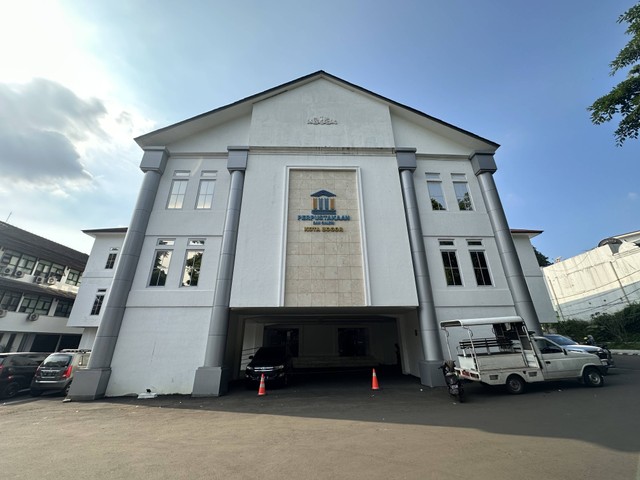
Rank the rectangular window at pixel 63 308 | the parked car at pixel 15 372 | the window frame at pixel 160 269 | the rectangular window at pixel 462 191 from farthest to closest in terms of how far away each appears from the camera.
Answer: the rectangular window at pixel 63 308 < the rectangular window at pixel 462 191 < the window frame at pixel 160 269 < the parked car at pixel 15 372

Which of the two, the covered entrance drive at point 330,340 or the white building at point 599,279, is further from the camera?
the white building at point 599,279

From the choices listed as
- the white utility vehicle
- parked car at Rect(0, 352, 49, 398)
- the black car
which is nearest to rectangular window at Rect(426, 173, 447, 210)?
the white utility vehicle

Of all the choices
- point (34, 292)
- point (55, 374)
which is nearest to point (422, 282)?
point (55, 374)

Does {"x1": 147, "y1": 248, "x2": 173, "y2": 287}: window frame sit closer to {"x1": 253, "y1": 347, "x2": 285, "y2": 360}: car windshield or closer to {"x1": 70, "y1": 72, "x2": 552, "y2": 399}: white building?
{"x1": 70, "y1": 72, "x2": 552, "y2": 399}: white building

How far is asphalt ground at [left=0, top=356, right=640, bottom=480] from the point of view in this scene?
14.4ft

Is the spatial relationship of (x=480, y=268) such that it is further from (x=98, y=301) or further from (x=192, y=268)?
(x=98, y=301)

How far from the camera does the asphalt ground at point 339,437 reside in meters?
4.39

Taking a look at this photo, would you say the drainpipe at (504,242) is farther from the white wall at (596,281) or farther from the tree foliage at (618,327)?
the white wall at (596,281)

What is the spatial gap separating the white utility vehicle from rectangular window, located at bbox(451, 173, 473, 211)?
23.6 feet

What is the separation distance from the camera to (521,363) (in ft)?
30.7

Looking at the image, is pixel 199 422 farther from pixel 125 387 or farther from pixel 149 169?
pixel 149 169

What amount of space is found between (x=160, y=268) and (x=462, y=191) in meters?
16.8

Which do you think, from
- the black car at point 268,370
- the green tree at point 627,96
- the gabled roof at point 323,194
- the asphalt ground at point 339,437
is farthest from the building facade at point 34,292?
the green tree at point 627,96

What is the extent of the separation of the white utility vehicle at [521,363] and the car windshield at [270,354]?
26.9 feet
